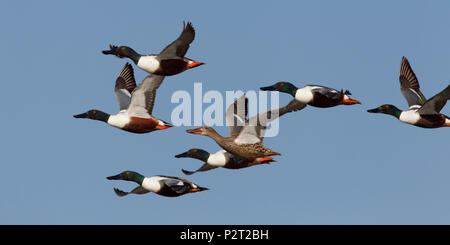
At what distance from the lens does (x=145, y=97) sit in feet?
57.3

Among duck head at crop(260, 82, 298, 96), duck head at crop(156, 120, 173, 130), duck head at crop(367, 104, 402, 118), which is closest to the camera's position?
duck head at crop(260, 82, 298, 96)

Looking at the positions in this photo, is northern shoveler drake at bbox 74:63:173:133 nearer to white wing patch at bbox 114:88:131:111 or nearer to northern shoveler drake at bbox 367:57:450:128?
white wing patch at bbox 114:88:131:111

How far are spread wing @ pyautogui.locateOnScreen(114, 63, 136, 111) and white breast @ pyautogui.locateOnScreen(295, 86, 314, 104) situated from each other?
3727 millimetres

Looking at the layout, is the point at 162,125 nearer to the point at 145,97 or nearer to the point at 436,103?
the point at 145,97

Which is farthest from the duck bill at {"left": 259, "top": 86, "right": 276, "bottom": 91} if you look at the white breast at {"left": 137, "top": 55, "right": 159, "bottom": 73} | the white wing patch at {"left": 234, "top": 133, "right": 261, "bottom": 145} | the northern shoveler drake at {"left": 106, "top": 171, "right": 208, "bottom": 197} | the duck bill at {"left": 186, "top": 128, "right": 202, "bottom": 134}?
the northern shoveler drake at {"left": 106, "top": 171, "right": 208, "bottom": 197}

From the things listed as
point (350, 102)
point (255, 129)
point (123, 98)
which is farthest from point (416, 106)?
point (123, 98)

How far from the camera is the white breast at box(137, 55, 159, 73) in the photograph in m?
16.7

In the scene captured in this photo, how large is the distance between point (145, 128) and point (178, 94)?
1.32 m

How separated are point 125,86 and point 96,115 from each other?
1.41 meters

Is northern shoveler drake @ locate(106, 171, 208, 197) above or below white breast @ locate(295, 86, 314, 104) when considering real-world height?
below

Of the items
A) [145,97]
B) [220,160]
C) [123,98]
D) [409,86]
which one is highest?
→ [409,86]

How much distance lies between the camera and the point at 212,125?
55.5 ft

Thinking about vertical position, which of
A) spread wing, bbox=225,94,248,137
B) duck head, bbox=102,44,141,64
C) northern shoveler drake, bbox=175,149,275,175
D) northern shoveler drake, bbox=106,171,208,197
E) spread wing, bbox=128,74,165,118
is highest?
duck head, bbox=102,44,141,64
